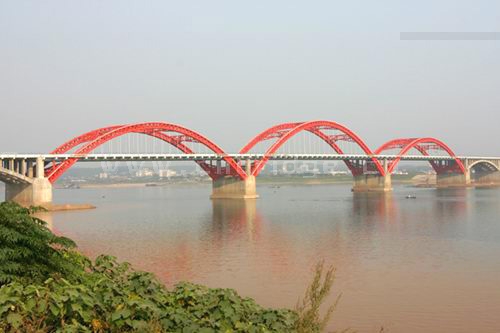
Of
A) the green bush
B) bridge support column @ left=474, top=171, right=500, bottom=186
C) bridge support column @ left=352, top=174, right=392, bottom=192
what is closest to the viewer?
the green bush

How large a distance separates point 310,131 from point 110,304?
81938 mm

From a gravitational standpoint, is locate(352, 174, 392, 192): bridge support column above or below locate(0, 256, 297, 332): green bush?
below

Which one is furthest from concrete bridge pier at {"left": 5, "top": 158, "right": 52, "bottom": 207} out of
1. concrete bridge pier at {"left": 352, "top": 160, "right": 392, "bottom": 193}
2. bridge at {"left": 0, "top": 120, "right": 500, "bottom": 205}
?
concrete bridge pier at {"left": 352, "top": 160, "right": 392, "bottom": 193}

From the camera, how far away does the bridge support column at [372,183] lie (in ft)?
308

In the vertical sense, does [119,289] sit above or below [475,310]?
above

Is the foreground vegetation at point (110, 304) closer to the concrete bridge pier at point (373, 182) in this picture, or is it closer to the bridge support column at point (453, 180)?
the concrete bridge pier at point (373, 182)

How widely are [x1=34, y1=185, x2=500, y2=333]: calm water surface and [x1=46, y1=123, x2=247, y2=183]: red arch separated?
18616mm

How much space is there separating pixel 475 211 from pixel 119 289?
146 ft

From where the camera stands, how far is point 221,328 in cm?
629

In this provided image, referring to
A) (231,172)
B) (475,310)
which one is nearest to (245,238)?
(475,310)

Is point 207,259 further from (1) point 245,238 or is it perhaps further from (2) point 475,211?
(2) point 475,211

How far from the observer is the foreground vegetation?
236 inches

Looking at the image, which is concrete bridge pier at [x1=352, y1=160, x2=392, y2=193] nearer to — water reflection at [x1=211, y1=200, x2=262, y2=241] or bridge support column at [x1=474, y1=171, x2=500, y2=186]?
bridge support column at [x1=474, y1=171, x2=500, y2=186]

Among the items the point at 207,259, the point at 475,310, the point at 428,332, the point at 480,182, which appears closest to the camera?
the point at 428,332
